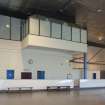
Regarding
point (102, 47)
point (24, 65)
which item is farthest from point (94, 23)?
point (102, 47)

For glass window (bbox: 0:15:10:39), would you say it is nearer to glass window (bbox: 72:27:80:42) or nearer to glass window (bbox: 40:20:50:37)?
glass window (bbox: 40:20:50:37)

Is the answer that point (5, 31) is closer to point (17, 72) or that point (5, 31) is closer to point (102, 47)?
point (17, 72)

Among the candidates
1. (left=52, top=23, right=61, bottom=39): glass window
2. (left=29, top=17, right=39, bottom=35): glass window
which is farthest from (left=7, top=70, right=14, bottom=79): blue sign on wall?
(left=52, top=23, right=61, bottom=39): glass window

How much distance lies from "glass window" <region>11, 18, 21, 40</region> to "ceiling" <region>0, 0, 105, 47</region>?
742mm

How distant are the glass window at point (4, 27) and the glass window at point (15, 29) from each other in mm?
387

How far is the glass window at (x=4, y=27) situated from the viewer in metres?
17.4

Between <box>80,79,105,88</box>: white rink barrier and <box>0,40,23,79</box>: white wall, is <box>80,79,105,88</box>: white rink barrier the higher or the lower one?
the lower one

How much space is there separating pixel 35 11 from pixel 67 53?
19.6 ft

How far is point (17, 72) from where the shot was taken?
17.8 meters

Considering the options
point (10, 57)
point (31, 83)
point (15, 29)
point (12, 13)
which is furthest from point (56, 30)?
point (31, 83)

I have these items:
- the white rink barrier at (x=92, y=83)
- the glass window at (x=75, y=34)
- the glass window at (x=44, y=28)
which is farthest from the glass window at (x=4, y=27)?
the white rink barrier at (x=92, y=83)

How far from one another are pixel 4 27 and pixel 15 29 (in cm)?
106

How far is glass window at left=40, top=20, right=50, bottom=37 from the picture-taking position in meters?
16.8

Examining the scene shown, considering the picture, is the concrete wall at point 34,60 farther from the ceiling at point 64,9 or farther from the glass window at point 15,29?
the ceiling at point 64,9
